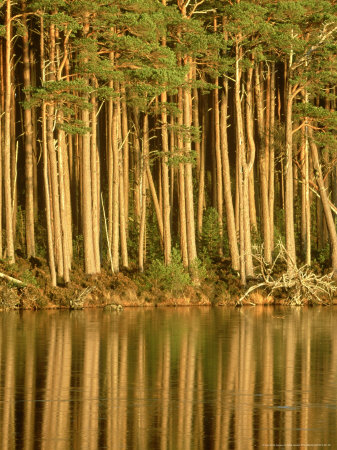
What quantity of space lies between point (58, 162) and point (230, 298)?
8875mm

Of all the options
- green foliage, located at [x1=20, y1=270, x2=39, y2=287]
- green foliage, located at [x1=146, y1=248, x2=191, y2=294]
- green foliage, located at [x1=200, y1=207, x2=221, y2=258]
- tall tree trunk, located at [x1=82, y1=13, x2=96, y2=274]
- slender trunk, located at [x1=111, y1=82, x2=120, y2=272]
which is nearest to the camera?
green foliage, located at [x1=20, y1=270, x2=39, y2=287]

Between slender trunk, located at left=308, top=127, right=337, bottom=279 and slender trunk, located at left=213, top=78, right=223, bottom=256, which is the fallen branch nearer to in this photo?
slender trunk, located at left=213, top=78, right=223, bottom=256

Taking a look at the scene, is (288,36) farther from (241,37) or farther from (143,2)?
(143,2)

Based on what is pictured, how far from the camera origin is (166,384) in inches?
781

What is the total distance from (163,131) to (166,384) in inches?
1040

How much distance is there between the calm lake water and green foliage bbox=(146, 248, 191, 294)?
27.0 ft

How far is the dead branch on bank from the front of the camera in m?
41.3

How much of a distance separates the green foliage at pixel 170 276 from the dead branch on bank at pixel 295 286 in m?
2.36

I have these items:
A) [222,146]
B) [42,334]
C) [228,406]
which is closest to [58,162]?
[222,146]

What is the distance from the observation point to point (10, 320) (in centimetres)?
3434

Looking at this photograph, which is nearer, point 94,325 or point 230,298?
point 94,325

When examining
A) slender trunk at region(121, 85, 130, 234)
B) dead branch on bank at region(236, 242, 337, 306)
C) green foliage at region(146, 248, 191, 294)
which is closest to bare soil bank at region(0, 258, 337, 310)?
green foliage at region(146, 248, 191, 294)

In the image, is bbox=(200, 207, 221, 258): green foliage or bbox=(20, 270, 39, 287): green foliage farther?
bbox=(200, 207, 221, 258): green foliage

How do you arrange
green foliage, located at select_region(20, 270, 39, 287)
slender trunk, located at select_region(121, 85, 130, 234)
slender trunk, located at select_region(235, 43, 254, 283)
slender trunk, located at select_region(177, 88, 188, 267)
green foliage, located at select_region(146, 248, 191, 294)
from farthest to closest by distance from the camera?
slender trunk, located at select_region(121, 85, 130, 234) < slender trunk, located at select_region(177, 88, 188, 267) < slender trunk, located at select_region(235, 43, 254, 283) < green foliage, located at select_region(146, 248, 191, 294) < green foliage, located at select_region(20, 270, 39, 287)
